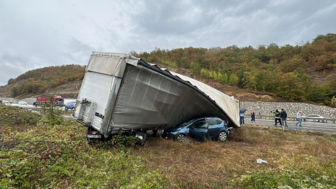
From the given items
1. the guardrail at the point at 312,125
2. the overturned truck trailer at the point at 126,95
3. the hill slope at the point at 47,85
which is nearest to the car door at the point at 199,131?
the overturned truck trailer at the point at 126,95

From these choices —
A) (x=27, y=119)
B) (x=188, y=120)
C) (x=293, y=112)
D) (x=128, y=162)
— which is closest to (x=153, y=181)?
(x=128, y=162)

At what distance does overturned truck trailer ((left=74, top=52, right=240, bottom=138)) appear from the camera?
5.82m

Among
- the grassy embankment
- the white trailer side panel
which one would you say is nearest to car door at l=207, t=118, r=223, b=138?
the grassy embankment

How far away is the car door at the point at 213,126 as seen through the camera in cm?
872

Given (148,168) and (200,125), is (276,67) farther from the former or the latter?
(148,168)

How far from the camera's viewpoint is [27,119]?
11.6m

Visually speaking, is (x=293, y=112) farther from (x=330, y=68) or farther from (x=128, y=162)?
(x=330, y=68)

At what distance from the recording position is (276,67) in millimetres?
56344

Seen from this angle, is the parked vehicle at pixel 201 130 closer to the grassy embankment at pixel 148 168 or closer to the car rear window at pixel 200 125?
the car rear window at pixel 200 125

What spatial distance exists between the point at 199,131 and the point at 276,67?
5917 cm

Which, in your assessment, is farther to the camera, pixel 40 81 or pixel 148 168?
pixel 40 81

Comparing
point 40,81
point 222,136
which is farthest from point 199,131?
point 40,81

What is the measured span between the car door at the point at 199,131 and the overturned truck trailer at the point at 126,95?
4.73ft

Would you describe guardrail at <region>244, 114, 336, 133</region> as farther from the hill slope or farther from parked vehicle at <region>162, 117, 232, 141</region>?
the hill slope
